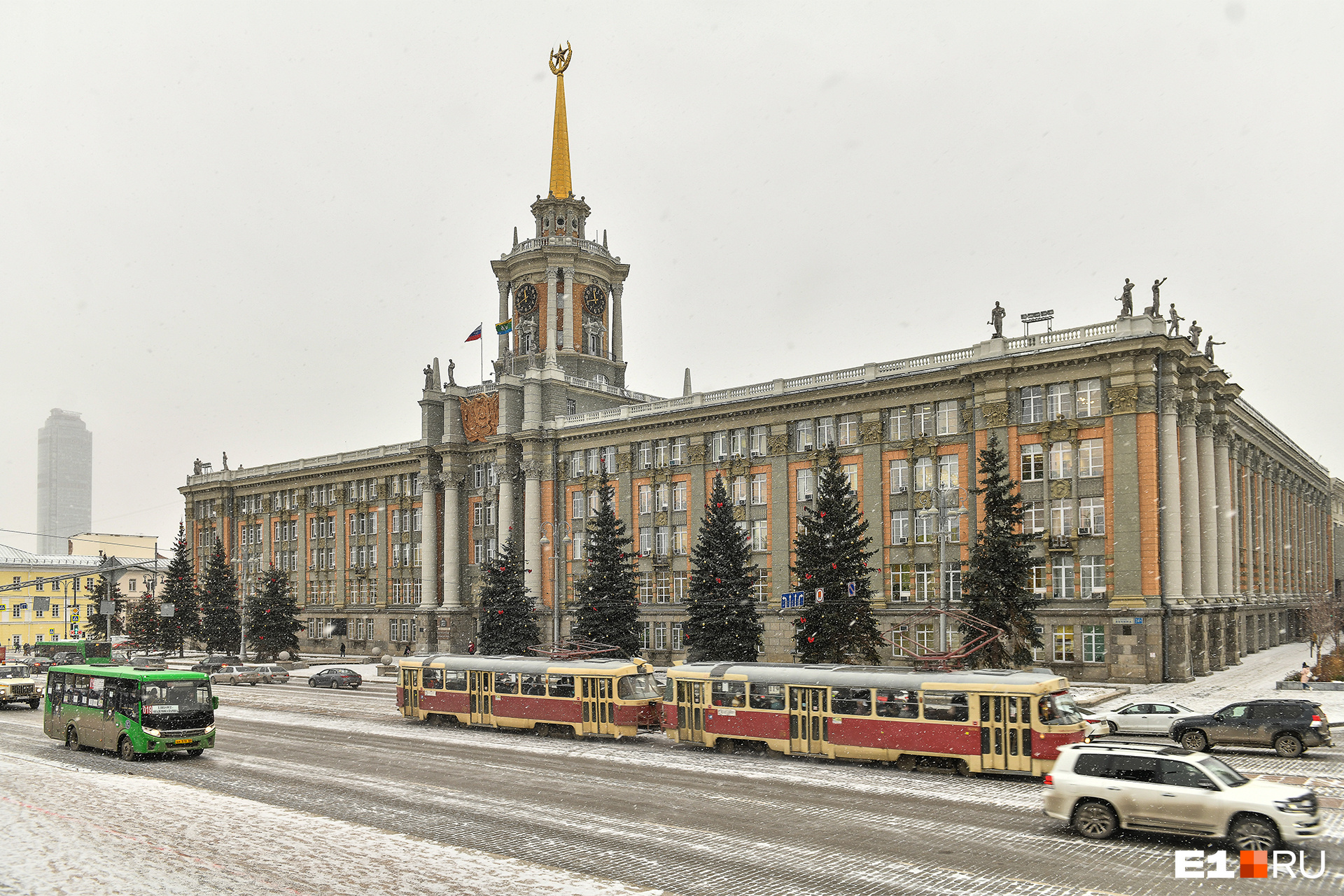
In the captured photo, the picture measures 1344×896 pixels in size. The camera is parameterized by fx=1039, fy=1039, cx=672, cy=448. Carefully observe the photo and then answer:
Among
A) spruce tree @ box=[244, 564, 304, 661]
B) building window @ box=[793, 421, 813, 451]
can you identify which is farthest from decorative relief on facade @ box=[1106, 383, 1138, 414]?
spruce tree @ box=[244, 564, 304, 661]

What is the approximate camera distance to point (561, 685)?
33531mm

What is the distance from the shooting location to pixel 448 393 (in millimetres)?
84375

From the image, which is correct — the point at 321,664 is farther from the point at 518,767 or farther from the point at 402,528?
the point at 518,767

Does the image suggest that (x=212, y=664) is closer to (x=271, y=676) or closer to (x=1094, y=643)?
(x=271, y=676)

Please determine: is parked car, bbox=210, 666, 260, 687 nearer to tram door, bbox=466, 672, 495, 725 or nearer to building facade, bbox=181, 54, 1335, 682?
building facade, bbox=181, 54, 1335, 682

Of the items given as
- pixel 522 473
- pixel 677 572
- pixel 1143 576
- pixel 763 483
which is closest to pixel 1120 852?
pixel 1143 576

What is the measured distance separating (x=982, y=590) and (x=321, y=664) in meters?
57.3

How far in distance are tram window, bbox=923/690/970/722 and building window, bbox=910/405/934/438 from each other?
3319cm

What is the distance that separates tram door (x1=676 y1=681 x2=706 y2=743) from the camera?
30.3m

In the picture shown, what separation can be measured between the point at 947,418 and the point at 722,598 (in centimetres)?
1627

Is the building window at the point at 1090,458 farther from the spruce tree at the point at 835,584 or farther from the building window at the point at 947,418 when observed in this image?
the spruce tree at the point at 835,584

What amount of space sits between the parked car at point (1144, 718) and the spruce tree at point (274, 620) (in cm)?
6668

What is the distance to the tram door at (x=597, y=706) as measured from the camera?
32.5 metres

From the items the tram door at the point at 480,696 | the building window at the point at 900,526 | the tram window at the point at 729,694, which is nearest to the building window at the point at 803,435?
the building window at the point at 900,526
